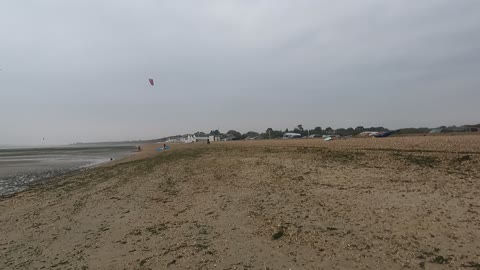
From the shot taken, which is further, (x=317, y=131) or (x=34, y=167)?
(x=317, y=131)

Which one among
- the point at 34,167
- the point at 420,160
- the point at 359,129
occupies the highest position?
the point at 359,129

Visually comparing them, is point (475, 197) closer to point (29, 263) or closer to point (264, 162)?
point (264, 162)

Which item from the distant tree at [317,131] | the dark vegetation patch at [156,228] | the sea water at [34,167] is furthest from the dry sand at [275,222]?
the distant tree at [317,131]

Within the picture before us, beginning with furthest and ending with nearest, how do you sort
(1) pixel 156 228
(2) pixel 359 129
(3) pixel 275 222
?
(2) pixel 359 129 → (1) pixel 156 228 → (3) pixel 275 222

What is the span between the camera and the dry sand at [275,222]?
17.5 ft

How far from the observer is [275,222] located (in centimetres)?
701

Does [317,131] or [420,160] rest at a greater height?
[317,131]

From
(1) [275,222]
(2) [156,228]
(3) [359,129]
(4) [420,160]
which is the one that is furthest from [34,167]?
(3) [359,129]

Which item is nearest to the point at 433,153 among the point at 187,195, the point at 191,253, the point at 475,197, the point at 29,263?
the point at 475,197

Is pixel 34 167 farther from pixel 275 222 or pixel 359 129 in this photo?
pixel 359 129

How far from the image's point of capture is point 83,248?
22.0ft

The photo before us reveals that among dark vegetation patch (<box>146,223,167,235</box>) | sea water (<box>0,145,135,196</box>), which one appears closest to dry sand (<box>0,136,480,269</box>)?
dark vegetation patch (<box>146,223,167,235</box>)

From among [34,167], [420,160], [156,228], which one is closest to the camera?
[156,228]

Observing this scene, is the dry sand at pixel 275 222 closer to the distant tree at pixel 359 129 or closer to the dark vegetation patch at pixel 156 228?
the dark vegetation patch at pixel 156 228
